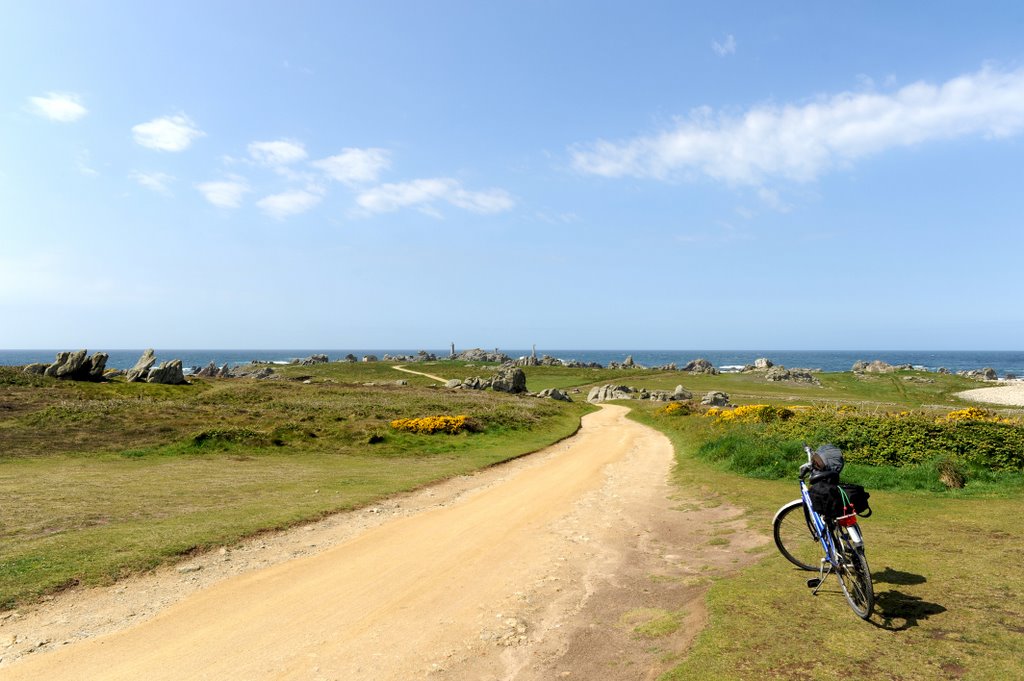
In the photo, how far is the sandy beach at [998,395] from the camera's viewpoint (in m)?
76.6

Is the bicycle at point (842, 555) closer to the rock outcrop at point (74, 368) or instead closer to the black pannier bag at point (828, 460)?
the black pannier bag at point (828, 460)

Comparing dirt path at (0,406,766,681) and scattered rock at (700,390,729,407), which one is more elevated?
dirt path at (0,406,766,681)

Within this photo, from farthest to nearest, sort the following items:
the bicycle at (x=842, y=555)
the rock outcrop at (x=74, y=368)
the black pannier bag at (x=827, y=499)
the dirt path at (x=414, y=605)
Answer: the rock outcrop at (x=74, y=368) < the black pannier bag at (x=827, y=499) < the dirt path at (x=414, y=605) < the bicycle at (x=842, y=555)

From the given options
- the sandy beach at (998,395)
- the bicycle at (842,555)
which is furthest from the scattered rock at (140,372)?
the sandy beach at (998,395)

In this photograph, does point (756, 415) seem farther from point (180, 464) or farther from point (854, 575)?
point (180, 464)

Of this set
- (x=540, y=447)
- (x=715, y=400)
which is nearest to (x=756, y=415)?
(x=540, y=447)

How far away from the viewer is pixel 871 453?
71.7 ft

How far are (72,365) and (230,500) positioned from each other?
163 feet

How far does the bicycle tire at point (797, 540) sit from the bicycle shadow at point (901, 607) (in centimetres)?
127

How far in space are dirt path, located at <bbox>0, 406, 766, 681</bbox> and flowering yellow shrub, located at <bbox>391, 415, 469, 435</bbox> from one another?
2058 cm

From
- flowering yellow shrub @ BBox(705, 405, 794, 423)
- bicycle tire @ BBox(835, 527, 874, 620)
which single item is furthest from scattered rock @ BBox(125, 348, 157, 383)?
bicycle tire @ BBox(835, 527, 874, 620)

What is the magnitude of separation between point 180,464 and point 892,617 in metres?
28.8

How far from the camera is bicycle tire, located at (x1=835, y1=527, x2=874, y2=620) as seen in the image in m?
8.27

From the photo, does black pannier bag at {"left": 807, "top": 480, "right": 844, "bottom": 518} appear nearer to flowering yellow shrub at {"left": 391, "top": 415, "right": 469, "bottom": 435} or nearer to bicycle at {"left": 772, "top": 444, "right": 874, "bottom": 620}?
bicycle at {"left": 772, "top": 444, "right": 874, "bottom": 620}
